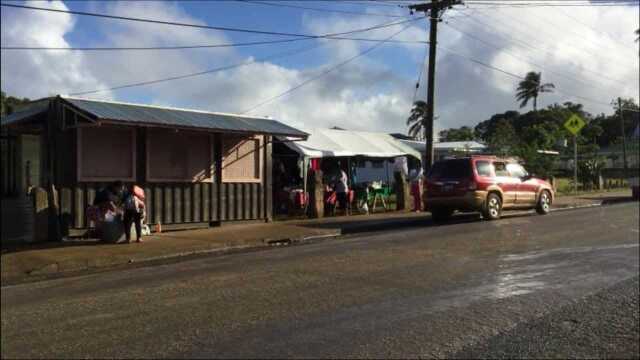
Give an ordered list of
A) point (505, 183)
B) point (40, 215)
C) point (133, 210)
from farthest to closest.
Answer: point (505, 183)
point (133, 210)
point (40, 215)

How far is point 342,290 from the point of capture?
837 centimetres

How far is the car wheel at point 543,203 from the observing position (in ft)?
68.9

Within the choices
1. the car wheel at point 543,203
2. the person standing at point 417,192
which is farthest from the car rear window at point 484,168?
the person standing at point 417,192

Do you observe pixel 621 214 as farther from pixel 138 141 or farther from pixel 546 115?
pixel 546 115

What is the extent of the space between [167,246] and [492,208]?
9929mm

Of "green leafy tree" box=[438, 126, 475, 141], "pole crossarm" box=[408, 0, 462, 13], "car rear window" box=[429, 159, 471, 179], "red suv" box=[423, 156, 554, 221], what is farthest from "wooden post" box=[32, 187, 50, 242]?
"green leafy tree" box=[438, 126, 475, 141]

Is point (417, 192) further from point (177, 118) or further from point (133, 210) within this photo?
point (133, 210)

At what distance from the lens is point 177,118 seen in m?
15.7

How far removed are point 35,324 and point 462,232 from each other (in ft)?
34.7

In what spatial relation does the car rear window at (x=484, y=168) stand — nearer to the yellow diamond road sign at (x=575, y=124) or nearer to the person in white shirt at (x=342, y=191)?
the person in white shirt at (x=342, y=191)

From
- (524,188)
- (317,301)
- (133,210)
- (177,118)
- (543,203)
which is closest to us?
(317,301)

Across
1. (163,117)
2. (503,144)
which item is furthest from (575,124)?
(163,117)

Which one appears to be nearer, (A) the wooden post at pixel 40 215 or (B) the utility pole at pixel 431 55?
(A) the wooden post at pixel 40 215

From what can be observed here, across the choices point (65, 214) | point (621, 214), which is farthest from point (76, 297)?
point (621, 214)
